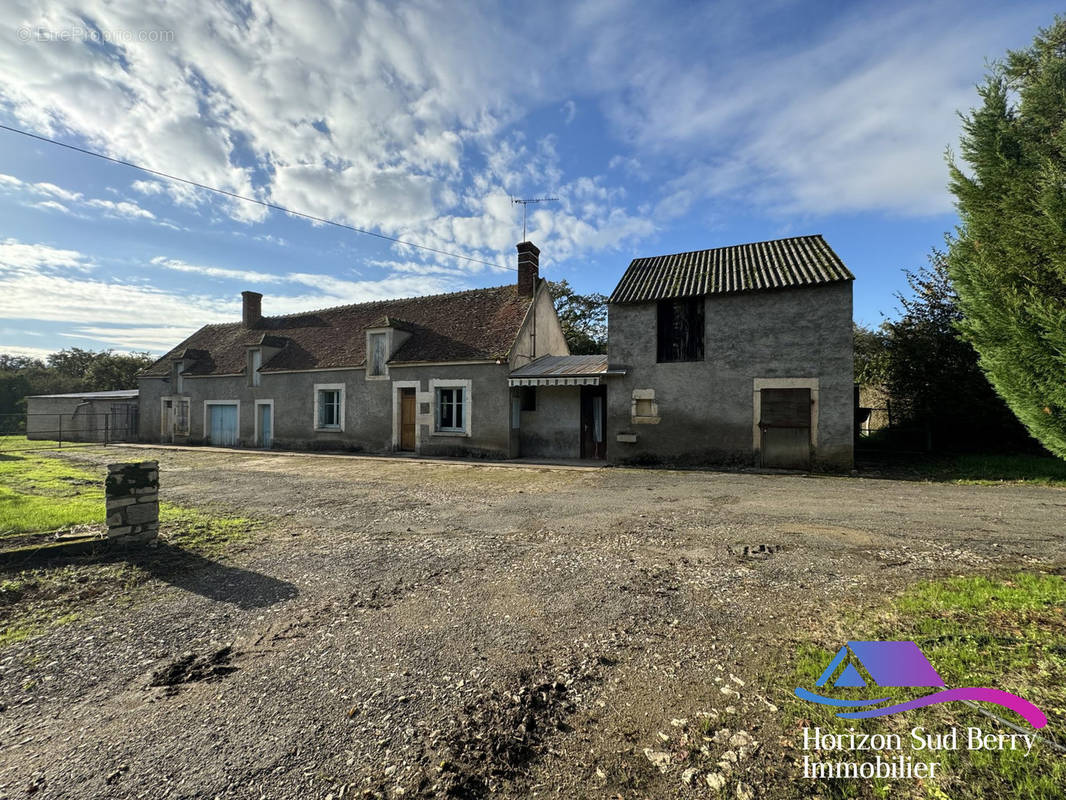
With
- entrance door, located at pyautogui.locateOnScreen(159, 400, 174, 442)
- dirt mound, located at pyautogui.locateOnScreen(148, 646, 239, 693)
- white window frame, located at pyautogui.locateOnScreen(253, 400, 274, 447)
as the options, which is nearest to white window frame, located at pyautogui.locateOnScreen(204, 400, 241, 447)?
white window frame, located at pyautogui.locateOnScreen(253, 400, 274, 447)

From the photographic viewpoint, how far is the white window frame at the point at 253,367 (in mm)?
20062

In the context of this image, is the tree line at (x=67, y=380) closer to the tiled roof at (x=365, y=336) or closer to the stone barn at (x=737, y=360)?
the tiled roof at (x=365, y=336)

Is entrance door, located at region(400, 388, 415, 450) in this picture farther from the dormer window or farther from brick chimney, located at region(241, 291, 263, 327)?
brick chimney, located at region(241, 291, 263, 327)

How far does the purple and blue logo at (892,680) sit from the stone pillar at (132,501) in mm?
6563

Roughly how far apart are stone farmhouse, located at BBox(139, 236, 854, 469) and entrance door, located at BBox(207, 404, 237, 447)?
0.26 ft

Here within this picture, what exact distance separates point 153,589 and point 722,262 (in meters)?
14.9

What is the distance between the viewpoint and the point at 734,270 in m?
13.3

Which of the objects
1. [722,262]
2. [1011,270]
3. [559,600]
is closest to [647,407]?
[722,262]

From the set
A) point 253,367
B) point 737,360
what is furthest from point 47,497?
point 737,360

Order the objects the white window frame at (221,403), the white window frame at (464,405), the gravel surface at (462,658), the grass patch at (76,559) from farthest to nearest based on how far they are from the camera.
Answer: the white window frame at (221,403)
the white window frame at (464,405)
the grass patch at (76,559)
the gravel surface at (462,658)

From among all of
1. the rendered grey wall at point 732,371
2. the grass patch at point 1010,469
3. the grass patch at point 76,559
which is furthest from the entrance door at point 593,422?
the grass patch at point 76,559

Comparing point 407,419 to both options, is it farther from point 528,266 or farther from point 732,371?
point 732,371

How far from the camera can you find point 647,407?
13.4 metres

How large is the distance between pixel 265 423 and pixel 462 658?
67.0 feet
